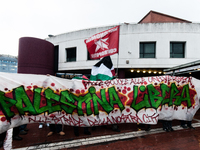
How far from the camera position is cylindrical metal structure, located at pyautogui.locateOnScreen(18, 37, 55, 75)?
12359 mm

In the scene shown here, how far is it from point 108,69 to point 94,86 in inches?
67.9

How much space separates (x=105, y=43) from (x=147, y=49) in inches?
291

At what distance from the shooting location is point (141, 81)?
4254 mm

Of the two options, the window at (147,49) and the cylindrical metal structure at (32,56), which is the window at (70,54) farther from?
the window at (147,49)

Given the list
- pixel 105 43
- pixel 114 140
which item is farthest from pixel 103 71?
pixel 114 140

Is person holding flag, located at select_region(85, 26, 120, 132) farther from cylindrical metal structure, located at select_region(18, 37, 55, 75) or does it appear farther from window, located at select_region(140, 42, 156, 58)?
cylindrical metal structure, located at select_region(18, 37, 55, 75)

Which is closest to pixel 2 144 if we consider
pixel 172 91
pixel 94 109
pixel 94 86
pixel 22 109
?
pixel 22 109

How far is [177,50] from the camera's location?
11031 mm

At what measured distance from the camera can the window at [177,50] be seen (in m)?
11.0

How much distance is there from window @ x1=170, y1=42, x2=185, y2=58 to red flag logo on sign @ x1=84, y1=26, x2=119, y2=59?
28.7 feet

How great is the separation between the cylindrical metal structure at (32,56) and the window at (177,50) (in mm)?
15140

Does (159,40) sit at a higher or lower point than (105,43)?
higher

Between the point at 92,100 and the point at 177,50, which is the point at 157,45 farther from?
the point at 92,100

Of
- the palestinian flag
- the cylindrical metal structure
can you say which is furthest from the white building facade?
the cylindrical metal structure
